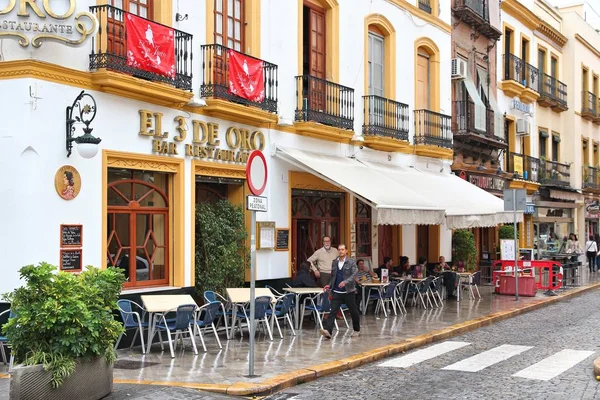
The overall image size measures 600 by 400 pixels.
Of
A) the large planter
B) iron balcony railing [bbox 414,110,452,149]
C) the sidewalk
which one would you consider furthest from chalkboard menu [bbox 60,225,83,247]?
iron balcony railing [bbox 414,110,452,149]

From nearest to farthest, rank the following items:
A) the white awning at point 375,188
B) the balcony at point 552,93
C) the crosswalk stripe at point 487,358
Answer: the crosswalk stripe at point 487,358 → the white awning at point 375,188 → the balcony at point 552,93

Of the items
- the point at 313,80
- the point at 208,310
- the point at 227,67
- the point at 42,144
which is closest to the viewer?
the point at 42,144

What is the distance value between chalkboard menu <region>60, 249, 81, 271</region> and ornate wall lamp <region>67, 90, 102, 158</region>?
1.37 meters

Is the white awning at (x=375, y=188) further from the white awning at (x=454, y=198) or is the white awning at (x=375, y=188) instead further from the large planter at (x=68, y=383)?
the large planter at (x=68, y=383)

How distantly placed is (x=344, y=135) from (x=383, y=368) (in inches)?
300

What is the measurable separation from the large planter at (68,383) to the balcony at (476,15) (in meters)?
19.0

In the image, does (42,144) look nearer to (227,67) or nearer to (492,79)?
(227,67)

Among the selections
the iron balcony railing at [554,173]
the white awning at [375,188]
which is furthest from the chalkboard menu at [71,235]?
the iron balcony railing at [554,173]

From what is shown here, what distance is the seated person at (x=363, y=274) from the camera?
1605 centimetres

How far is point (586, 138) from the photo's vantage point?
127ft

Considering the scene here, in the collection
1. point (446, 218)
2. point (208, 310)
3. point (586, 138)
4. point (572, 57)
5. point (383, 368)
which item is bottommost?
point (383, 368)

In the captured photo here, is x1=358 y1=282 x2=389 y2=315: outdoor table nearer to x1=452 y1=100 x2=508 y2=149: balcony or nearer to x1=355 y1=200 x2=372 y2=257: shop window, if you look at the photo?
x1=355 y1=200 x2=372 y2=257: shop window

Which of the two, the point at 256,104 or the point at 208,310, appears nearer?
the point at 208,310

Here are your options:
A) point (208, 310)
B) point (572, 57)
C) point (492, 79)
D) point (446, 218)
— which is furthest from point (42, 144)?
point (572, 57)
